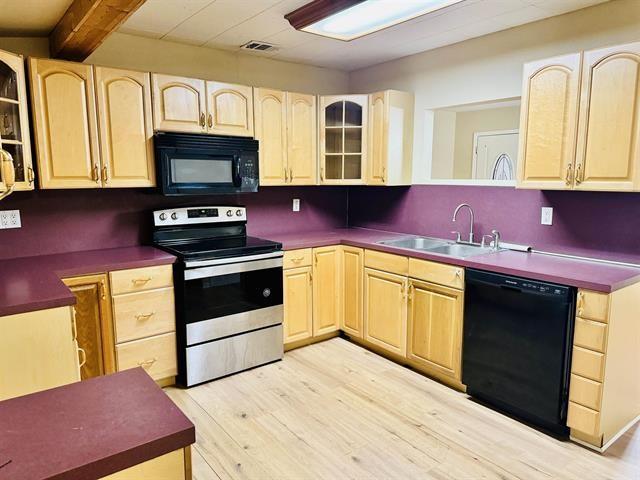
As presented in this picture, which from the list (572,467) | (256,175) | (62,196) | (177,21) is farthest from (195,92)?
(572,467)

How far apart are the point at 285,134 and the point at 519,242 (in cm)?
196

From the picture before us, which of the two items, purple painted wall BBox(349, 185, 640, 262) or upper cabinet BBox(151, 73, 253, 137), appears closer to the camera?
purple painted wall BBox(349, 185, 640, 262)

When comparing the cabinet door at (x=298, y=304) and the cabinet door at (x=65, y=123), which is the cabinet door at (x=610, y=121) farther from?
the cabinet door at (x=65, y=123)

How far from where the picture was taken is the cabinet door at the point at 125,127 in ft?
9.00

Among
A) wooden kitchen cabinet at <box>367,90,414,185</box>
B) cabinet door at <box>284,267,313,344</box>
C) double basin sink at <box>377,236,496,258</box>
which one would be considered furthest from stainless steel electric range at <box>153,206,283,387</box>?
wooden kitchen cabinet at <box>367,90,414,185</box>

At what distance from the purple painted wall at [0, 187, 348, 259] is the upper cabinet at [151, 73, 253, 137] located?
0.59 m

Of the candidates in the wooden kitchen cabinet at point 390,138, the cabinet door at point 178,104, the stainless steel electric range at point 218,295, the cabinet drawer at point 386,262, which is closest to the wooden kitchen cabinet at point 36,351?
the stainless steel electric range at point 218,295

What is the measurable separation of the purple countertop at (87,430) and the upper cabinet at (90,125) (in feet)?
6.48

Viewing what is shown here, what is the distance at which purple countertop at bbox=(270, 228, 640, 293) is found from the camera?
2213 mm

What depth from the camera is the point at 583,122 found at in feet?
7.86

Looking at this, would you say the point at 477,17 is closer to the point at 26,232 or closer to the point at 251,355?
the point at 251,355

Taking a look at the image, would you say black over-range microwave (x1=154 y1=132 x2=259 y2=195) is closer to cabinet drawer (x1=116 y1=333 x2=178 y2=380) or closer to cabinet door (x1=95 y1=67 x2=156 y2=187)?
cabinet door (x1=95 y1=67 x2=156 y2=187)

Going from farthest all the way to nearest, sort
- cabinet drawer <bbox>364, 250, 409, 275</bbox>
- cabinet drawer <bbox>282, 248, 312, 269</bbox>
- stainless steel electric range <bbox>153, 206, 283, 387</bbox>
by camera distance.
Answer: cabinet drawer <bbox>282, 248, 312, 269</bbox> → cabinet drawer <bbox>364, 250, 409, 275</bbox> → stainless steel electric range <bbox>153, 206, 283, 387</bbox>

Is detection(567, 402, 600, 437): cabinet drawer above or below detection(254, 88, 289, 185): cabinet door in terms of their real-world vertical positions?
below
